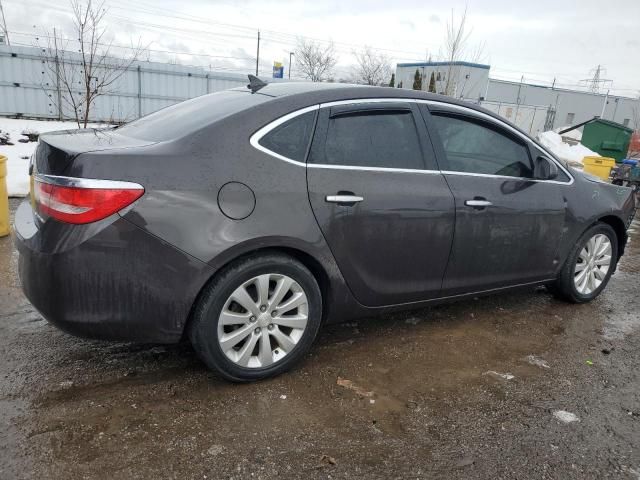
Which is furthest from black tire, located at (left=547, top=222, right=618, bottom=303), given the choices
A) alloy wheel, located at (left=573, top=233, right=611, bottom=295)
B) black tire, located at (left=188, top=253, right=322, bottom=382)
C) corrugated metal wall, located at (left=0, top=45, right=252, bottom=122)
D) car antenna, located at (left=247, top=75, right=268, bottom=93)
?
corrugated metal wall, located at (left=0, top=45, right=252, bottom=122)

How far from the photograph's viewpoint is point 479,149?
364 cm

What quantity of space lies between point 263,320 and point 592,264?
3187mm

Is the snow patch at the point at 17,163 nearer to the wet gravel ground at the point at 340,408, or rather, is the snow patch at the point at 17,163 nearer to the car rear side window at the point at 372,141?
the wet gravel ground at the point at 340,408

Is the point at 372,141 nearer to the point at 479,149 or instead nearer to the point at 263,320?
the point at 479,149

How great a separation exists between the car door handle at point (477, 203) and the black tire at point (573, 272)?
4.08ft

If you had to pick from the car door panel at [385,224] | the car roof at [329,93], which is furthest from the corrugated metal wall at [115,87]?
the car door panel at [385,224]

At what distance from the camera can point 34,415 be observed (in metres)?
2.51

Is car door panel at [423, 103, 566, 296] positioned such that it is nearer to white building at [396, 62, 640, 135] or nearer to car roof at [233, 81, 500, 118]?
car roof at [233, 81, 500, 118]

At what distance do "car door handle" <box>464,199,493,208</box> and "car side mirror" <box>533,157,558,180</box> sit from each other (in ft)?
1.99

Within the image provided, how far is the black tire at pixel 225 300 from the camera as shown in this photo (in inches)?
103

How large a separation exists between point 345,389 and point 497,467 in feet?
2.97

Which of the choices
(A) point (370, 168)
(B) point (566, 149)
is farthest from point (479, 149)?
(B) point (566, 149)

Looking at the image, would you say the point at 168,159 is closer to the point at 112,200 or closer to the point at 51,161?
the point at 112,200

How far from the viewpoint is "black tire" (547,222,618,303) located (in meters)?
4.27
